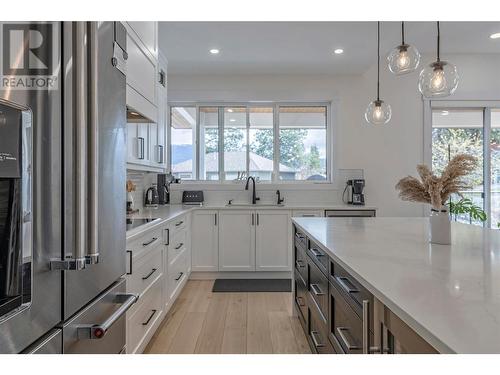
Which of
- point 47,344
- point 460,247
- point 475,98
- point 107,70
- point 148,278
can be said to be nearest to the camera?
point 47,344

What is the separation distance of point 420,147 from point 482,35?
1.47m

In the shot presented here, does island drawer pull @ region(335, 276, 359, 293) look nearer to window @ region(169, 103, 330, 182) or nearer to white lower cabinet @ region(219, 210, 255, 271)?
white lower cabinet @ region(219, 210, 255, 271)

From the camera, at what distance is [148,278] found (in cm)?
209

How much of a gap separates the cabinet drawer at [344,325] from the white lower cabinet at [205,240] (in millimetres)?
2474

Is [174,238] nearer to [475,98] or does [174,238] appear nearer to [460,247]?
[460,247]

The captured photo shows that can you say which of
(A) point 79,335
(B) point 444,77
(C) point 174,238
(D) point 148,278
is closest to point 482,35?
(B) point 444,77

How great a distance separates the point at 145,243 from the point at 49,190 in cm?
124

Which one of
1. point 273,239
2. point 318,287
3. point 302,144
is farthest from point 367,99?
point 318,287

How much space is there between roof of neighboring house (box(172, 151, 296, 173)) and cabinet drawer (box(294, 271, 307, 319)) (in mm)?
2157

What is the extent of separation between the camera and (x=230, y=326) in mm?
2588

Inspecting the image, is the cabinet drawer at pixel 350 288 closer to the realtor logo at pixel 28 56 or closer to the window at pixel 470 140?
the realtor logo at pixel 28 56

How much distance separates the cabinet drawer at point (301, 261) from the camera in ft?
7.33

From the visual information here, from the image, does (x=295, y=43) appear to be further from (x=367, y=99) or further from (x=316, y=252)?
(x=316, y=252)

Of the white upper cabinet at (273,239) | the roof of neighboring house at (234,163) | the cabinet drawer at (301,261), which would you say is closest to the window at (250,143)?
the roof of neighboring house at (234,163)
